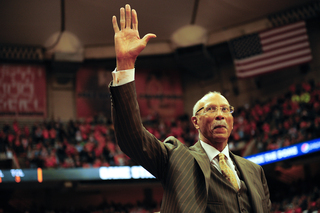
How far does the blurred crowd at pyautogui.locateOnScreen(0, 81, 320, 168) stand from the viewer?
12.0 m

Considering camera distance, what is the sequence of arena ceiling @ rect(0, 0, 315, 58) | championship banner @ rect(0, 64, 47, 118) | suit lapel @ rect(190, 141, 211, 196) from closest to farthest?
suit lapel @ rect(190, 141, 211, 196) < arena ceiling @ rect(0, 0, 315, 58) < championship banner @ rect(0, 64, 47, 118)

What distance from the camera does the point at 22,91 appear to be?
1738 centimetres

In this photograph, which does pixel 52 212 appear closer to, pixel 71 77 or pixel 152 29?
pixel 71 77

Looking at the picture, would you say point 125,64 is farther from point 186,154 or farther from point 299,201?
point 299,201

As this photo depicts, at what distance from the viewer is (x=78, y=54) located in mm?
17094

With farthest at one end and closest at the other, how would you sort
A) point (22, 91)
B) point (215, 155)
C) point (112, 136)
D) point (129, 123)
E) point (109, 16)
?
1. point (22, 91)
2. point (112, 136)
3. point (109, 16)
4. point (215, 155)
5. point (129, 123)

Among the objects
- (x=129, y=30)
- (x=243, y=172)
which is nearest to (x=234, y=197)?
(x=243, y=172)

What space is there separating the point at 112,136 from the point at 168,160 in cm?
1362

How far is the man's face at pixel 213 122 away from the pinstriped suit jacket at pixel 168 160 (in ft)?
0.34

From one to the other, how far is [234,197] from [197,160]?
0.26 meters

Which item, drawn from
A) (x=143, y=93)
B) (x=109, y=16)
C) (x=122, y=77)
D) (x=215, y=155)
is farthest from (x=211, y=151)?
(x=143, y=93)

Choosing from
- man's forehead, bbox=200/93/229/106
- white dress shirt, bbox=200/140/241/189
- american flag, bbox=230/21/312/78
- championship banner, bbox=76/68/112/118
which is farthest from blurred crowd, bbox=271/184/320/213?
championship banner, bbox=76/68/112/118

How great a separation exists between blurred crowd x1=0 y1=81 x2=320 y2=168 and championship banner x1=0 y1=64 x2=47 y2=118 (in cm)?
279

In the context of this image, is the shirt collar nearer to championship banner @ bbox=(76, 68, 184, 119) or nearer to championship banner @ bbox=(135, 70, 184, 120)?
championship banner @ bbox=(76, 68, 184, 119)
